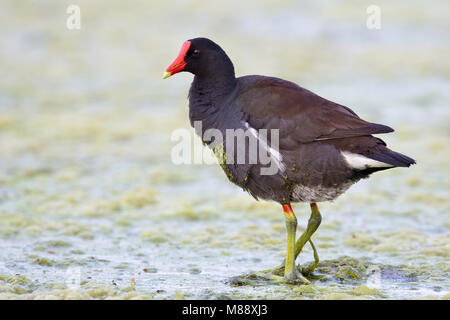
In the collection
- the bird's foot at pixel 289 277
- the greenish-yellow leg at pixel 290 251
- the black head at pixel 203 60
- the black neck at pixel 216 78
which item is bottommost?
the bird's foot at pixel 289 277

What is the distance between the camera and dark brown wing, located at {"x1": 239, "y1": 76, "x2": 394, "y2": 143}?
14.8 ft

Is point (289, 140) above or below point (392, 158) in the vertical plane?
above

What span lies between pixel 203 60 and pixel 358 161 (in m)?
1.32

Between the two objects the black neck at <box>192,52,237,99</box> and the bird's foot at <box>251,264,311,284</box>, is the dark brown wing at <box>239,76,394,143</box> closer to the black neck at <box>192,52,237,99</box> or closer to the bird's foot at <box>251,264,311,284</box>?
the black neck at <box>192,52,237,99</box>

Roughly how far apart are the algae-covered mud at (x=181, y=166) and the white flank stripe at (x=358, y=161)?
79 cm

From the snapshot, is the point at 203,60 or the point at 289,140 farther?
the point at 203,60

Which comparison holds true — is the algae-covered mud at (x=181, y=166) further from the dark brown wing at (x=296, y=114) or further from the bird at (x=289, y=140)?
the dark brown wing at (x=296, y=114)

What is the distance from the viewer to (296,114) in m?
4.62

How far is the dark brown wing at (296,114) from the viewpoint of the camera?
4.51 m

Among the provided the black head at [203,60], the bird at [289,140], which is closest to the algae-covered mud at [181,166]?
the bird at [289,140]

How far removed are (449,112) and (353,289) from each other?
5667 mm

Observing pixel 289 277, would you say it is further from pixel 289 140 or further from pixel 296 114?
pixel 296 114

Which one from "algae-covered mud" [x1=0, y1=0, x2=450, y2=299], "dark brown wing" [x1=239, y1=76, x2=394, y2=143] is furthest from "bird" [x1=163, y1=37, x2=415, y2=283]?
"algae-covered mud" [x1=0, y1=0, x2=450, y2=299]

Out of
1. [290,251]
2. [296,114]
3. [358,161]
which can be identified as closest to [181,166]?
[290,251]
